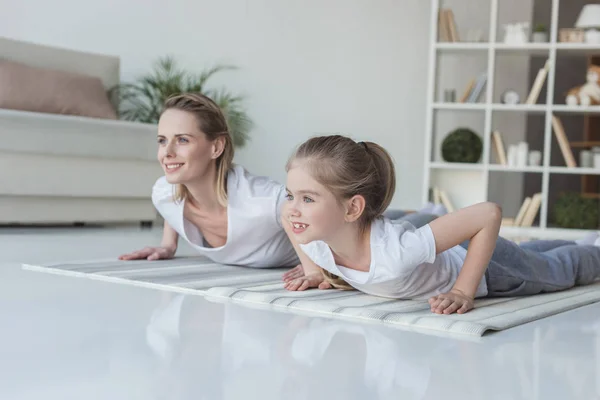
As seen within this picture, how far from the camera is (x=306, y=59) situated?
6.36 m

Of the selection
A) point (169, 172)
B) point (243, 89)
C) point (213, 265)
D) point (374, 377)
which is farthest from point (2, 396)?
point (243, 89)

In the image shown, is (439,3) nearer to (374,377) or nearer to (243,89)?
(243,89)

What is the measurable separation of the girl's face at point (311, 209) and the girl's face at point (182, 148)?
0.71 meters

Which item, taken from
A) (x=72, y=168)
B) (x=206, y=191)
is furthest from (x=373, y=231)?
(x=72, y=168)

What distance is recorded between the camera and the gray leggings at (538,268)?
2.13 meters

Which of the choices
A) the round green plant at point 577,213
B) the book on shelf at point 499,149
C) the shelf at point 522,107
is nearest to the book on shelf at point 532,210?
the round green plant at point 577,213

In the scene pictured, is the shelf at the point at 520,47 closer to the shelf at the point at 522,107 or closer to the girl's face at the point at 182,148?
the shelf at the point at 522,107

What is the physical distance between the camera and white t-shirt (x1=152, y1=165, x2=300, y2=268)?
2.52 metres

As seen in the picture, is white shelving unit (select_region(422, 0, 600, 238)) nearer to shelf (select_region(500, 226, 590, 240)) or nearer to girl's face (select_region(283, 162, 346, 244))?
shelf (select_region(500, 226, 590, 240))

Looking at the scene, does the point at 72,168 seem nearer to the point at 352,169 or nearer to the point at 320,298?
the point at 320,298

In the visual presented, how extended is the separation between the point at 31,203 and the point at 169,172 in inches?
70.1

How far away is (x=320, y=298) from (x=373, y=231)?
248 millimetres

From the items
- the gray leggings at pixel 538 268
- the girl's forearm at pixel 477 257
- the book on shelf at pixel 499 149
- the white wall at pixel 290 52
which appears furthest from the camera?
the white wall at pixel 290 52

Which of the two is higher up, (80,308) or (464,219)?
(464,219)
